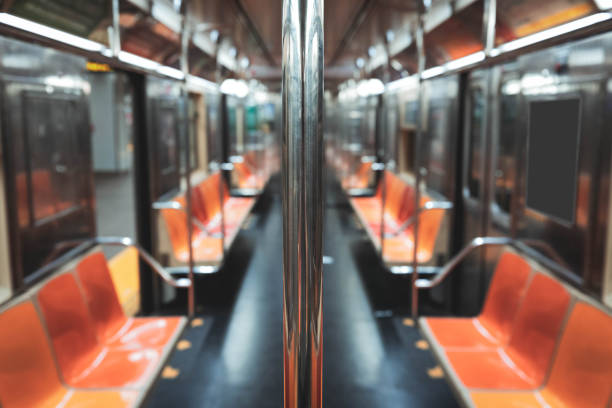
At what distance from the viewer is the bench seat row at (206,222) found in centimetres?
457

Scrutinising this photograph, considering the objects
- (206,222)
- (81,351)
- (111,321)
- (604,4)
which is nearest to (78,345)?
(81,351)

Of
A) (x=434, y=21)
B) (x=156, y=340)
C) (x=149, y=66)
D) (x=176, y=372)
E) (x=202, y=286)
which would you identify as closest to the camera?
(x=156, y=340)

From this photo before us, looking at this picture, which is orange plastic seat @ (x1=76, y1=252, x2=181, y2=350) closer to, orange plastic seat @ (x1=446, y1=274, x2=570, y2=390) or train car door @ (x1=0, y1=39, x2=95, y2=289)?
train car door @ (x1=0, y1=39, x2=95, y2=289)

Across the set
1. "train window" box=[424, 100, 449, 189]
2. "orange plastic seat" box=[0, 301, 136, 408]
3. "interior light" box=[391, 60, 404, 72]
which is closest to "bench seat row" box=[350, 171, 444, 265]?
"train window" box=[424, 100, 449, 189]

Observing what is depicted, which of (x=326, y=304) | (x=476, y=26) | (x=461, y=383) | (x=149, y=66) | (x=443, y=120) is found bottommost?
(x=326, y=304)

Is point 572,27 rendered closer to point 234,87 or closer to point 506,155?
point 506,155

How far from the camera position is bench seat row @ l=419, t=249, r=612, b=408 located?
214 cm

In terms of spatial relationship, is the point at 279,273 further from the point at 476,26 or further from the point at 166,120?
the point at 476,26

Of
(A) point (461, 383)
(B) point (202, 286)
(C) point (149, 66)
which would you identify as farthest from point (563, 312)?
(B) point (202, 286)

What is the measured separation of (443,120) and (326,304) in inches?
79.3

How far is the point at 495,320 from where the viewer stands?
312 cm

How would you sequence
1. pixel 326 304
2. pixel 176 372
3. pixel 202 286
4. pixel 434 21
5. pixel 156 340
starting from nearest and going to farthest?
pixel 156 340
pixel 176 372
pixel 434 21
pixel 326 304
pixel 202 286

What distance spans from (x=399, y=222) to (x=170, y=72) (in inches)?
135

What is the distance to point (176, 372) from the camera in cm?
347
